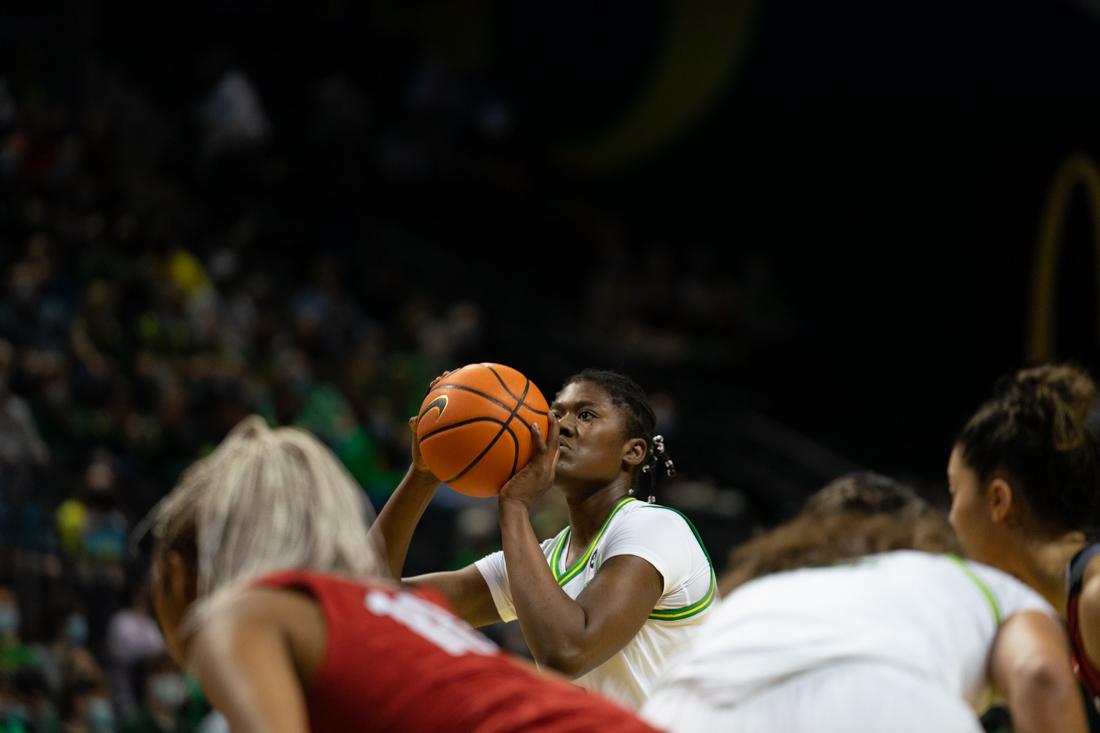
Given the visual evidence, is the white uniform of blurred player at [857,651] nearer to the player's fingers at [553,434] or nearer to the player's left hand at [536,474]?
the player's left hand at [536,474]

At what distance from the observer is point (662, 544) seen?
4.34 metres

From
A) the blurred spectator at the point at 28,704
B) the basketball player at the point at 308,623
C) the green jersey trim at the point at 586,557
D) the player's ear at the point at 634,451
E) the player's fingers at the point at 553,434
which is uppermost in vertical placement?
the basketball player at the point at 308,623

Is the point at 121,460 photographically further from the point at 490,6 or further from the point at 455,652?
the point at 490,6

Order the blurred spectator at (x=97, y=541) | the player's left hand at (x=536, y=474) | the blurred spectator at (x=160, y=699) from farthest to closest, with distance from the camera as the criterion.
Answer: the blurred spectator at (x=97, y=541) < the blurred spectator at (x=160, y=699) < the player's left hand at (x=536, y=474)

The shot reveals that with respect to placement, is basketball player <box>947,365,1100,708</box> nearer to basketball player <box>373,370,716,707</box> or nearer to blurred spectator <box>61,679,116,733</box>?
basketball player <box>373,370,716,707</box>

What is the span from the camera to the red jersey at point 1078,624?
3510mm

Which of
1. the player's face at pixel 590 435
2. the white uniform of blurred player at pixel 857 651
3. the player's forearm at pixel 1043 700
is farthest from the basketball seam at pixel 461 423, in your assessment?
the player's forearm at pixel 1043 700

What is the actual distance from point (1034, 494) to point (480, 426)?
61.7 inches

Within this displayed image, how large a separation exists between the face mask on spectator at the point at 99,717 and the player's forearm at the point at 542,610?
17.9ft

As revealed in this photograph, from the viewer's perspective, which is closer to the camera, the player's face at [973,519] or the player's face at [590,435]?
the player's face at [973,519]

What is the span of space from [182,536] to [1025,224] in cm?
1533

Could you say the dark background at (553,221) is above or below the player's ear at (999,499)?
below

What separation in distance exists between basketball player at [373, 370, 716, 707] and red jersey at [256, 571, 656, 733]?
1413mm

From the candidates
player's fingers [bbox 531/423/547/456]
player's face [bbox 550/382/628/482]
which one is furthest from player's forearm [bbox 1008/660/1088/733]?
player's face [bbox 550/382/628/482]
